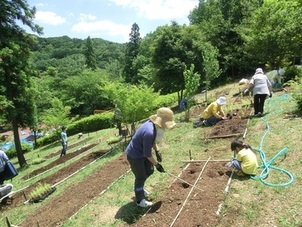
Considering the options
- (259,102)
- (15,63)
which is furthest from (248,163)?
(15,63)

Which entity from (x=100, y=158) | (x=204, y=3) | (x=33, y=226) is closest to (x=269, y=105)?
(x=100, y=158)

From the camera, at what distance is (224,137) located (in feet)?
30.4

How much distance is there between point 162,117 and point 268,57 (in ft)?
53.5

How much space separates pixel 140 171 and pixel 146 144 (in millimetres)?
711

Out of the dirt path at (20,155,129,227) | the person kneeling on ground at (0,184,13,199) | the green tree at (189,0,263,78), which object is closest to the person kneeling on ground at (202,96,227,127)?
the dirt path at (20,155,129,227)

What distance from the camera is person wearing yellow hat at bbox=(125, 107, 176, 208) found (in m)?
5.20

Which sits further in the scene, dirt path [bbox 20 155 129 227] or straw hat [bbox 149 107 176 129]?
dirt path [bbox 20 155 129 227]

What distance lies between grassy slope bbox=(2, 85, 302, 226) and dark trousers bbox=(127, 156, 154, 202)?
1.27ft

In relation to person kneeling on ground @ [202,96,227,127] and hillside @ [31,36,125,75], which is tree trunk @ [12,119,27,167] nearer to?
person kneeling on ground @ [202,96,227,127]

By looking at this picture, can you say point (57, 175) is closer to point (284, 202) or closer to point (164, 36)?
point (284, 202)

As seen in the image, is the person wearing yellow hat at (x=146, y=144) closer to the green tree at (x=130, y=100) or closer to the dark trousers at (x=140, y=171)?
the dark trousers at (x=140, y=171)

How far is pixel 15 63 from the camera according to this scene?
15477mm

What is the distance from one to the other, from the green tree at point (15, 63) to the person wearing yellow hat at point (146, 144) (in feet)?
34.8

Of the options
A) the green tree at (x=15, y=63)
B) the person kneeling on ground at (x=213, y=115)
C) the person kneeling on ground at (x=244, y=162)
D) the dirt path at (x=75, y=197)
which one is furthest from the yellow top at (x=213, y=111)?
the green tree at (x=15, y=63)
